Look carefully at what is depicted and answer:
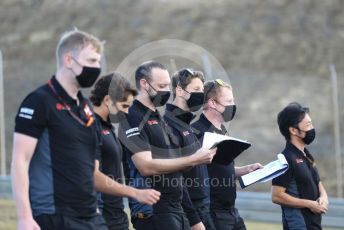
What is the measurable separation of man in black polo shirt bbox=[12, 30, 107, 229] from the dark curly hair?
1.00 meters

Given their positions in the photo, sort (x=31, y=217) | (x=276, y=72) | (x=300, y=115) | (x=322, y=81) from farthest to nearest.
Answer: (x=276, y=72) < (x=322, y=81) < (x=300, y=115) < (x=31, y=217)

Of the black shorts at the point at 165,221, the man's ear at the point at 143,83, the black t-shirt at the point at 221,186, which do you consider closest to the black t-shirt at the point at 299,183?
the black t-shirt at the point at 221,186

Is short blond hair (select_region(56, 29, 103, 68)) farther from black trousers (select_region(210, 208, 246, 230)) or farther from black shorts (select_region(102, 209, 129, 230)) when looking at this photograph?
black trousers (select_region(210, 208, 246, 230))

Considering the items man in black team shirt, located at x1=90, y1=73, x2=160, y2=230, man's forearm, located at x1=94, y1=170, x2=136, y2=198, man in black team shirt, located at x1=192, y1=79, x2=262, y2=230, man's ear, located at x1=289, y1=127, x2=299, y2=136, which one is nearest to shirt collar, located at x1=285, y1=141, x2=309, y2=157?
man's ear, located at x1=289, y1=127, x2=299, y2=136

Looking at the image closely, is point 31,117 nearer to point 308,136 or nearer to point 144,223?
point 144,223

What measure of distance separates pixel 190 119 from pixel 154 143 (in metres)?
0.84

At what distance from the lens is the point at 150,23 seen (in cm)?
3641

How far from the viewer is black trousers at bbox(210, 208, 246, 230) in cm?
875

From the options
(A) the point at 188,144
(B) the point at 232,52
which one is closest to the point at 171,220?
(A) the point at 188,144

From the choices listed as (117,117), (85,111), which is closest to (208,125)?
(117,117)

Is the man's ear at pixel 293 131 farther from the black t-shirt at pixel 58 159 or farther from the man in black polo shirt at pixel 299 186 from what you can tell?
the black t-shirt at pixel 58 159

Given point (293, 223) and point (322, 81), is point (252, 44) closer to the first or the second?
point (322, 81)

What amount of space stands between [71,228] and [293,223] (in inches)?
137

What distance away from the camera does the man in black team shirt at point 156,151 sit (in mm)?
7607
